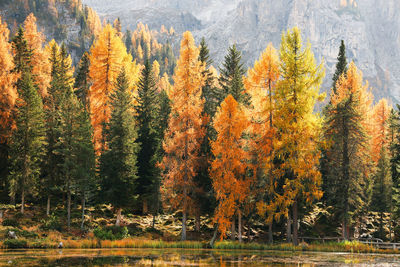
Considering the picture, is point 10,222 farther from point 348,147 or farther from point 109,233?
point 348,147

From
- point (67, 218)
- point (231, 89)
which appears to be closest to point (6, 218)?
point (67, 218)

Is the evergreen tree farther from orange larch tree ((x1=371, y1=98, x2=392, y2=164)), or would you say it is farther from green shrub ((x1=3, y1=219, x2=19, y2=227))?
orange larch tree ((x1=371, y1=98, x2=392, y2=164))

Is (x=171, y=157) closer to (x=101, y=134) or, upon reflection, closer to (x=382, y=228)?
(x=101, y=134)

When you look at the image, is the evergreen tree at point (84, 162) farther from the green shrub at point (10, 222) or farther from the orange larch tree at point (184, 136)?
the orange larch tree at point (184, 136)

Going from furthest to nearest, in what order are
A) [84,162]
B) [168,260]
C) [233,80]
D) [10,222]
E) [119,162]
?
[233,80], [119,162], [84,162], [10,222], [168,260]

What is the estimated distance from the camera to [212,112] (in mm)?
39938

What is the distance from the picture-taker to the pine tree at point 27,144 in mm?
34188

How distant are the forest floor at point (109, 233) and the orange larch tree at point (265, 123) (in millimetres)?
4648

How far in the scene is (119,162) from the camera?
3584 centimetres

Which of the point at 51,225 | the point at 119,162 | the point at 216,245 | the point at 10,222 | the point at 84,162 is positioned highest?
the point at 119,162

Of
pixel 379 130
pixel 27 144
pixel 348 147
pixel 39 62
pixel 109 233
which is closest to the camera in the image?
pixel 109 233

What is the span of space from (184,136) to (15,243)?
583 inches

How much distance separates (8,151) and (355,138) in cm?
3162

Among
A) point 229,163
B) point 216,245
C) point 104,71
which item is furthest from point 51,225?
point 104,71
